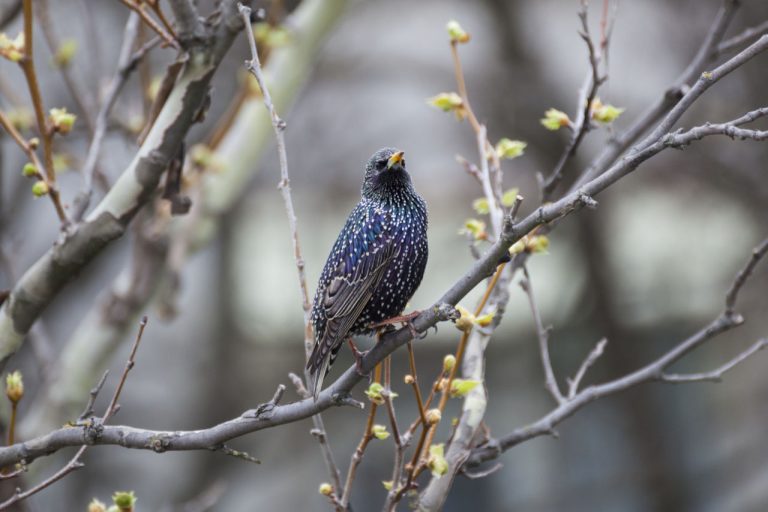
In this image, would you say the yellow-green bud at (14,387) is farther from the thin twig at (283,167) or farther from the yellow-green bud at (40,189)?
the thin twig at (283,167)

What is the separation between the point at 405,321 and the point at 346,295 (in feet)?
0.72

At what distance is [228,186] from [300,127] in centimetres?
338

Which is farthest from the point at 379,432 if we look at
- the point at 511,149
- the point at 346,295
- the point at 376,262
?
the point at 511,149

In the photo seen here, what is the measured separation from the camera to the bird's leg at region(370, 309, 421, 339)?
87.2 inches

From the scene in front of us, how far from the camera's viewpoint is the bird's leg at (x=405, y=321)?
2.21m

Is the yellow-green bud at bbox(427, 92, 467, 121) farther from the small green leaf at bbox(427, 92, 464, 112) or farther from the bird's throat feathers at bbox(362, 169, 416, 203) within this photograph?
the bird's throat feathers at bbox(362, 169, 416, 203)

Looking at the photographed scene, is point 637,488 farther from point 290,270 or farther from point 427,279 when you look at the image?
point 290,270

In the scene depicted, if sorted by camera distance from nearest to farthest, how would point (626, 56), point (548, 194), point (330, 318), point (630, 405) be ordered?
point (330, 318), point (548, 194), point (630, 405), point (626, 56)

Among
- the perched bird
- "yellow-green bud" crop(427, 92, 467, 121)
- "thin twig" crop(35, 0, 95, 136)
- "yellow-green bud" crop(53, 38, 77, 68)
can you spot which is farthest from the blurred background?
the perched bird

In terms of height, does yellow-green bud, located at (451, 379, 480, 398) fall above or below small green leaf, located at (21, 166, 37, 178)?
below

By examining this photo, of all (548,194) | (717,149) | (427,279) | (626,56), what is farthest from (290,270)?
(548,194)

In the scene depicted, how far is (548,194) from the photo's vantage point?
3.03 metres

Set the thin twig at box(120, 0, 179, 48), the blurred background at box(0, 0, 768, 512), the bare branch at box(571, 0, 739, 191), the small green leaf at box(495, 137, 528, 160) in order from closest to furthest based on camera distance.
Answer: the thin twig at box(120, 0, 179, 48)
the small green leaf at box(495, 137, 528, 160)
the bare branch at box(571, 0, 739, 191)
the blurred background at box(0, 0, 768, 512)

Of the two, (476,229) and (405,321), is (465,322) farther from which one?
(476,229)
